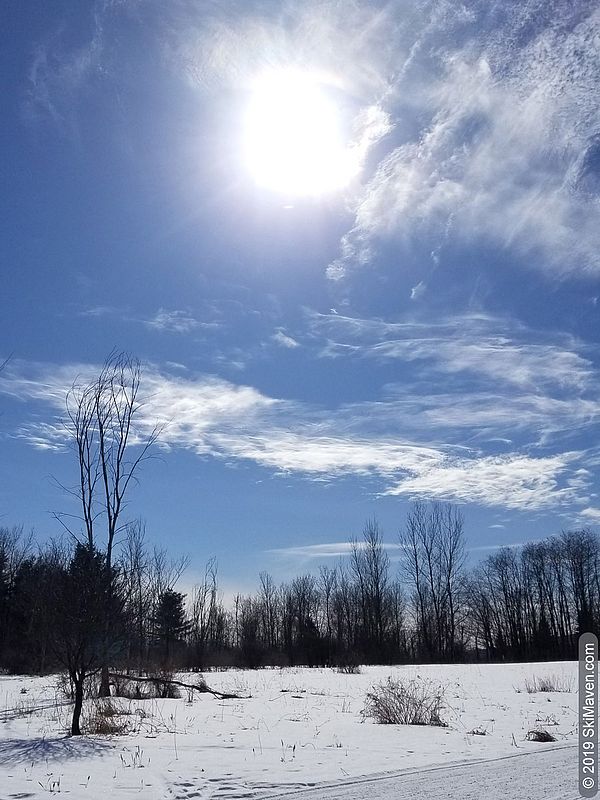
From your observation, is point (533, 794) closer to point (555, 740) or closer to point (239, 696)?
point (555, 740)

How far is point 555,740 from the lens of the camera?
1038 cm

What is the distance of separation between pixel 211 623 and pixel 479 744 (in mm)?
57180

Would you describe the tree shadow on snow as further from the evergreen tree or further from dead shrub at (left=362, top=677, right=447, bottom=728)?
the evergreen tree

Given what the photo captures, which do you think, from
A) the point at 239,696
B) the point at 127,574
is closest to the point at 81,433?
the point at 127,574

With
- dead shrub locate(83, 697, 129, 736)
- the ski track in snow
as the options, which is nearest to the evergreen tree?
dead shrub locate(83, 697, 129, 736)

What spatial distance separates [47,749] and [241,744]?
2.92 m

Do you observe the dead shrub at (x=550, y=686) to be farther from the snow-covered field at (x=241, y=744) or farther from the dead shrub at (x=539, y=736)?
the dead shrub at (x=539, y=736)

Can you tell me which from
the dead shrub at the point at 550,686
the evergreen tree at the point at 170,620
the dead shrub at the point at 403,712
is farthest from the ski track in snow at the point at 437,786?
the evergreen tree at the point at 170,620

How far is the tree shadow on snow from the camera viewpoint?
28.9 feet

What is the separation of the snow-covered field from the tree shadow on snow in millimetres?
16

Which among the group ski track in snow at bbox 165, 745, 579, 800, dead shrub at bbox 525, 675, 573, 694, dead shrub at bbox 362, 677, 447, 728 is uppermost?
ski track in snow at bbox 165, 745, 579, 800

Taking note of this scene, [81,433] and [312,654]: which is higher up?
[81,433]

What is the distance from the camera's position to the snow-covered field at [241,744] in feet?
24.5

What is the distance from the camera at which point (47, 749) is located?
9.43m
